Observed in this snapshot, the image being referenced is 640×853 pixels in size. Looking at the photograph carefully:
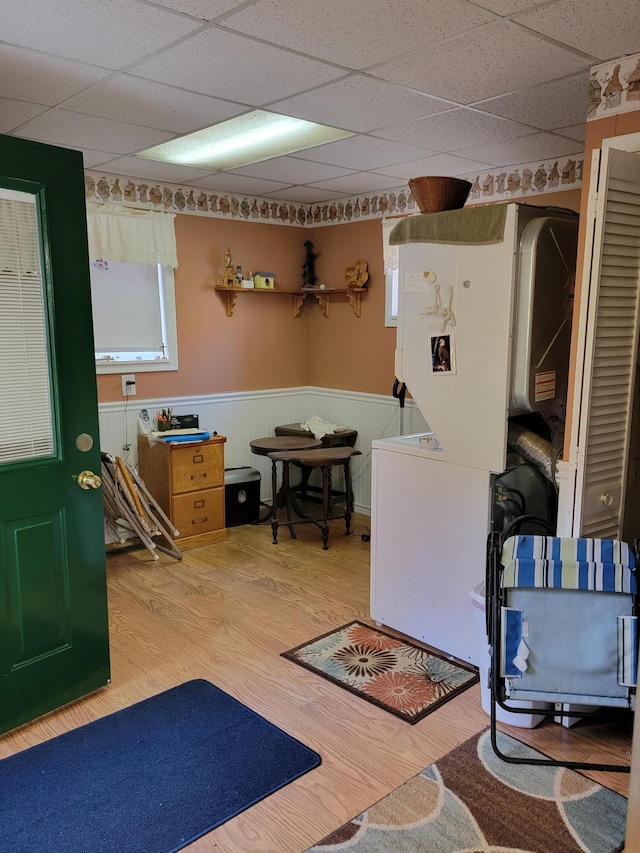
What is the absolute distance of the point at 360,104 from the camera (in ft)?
9.21

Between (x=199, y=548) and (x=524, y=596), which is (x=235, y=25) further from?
(x=199, y=548)

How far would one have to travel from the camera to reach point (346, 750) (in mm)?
2354

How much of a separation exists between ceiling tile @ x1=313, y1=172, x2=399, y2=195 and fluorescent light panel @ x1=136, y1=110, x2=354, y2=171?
2.35ft

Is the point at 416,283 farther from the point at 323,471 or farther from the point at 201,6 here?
the point at 323,471

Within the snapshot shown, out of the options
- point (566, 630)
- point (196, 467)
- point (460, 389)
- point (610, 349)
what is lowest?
point (196, 467)

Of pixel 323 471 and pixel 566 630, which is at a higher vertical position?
pixel 566 630

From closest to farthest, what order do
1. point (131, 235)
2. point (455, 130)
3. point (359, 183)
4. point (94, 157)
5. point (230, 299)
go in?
point (455, 130), point (94, 157), point (131, 235), point (359, 183), point (230, 299)

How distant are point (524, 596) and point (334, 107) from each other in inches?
84.4

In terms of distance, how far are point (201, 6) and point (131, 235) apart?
260cm

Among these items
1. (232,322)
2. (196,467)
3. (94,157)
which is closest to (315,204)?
(232,322)

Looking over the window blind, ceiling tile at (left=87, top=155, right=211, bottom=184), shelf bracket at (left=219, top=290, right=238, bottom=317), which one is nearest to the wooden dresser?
shelf bracket at (left=219, top=290, right=238, bottom=317)

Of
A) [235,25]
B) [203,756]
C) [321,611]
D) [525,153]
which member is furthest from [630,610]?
[525,153]

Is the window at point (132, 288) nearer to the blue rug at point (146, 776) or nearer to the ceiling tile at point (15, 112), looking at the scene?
the ceiling tile at point (15, 112)

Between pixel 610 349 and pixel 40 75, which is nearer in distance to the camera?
pixel 610 349
